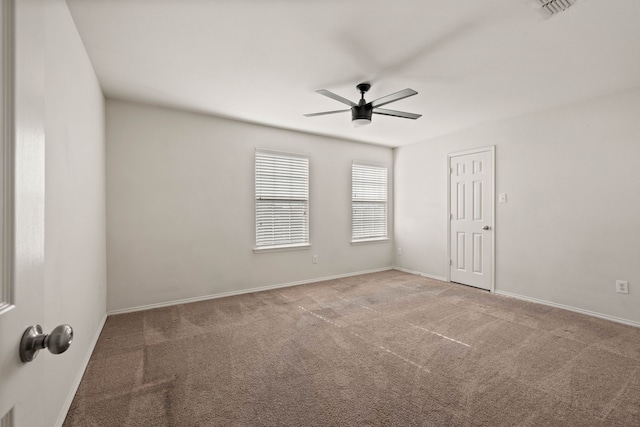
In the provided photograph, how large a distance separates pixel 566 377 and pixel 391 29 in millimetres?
2860

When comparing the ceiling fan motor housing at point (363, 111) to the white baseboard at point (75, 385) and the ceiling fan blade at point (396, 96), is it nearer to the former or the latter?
the ceiling fan blade at point (396, 96)

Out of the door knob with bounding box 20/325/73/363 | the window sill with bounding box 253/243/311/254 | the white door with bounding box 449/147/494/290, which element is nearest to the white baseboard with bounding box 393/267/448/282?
the white door with bounding box 449/147/494/290

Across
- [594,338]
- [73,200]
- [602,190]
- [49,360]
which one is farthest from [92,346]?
[602,190]

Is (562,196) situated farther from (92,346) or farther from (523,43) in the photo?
(92,346)

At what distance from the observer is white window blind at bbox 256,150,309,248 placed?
4.42 meters

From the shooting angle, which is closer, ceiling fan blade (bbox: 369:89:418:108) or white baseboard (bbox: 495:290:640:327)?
ceiling fan blade (bbox: 369:89:418:108)

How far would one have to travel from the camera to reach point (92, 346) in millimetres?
2535

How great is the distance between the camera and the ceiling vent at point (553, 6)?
1747 mm

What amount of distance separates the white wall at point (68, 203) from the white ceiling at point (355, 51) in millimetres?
349

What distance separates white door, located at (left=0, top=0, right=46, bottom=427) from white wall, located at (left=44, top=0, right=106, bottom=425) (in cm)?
105

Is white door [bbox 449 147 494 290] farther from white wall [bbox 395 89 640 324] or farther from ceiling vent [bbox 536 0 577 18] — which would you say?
ceiling vent [bbox 536 0 577 18]

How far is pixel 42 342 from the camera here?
613 mm

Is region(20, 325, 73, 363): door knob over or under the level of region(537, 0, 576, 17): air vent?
under

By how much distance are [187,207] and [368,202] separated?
3.25 metres
